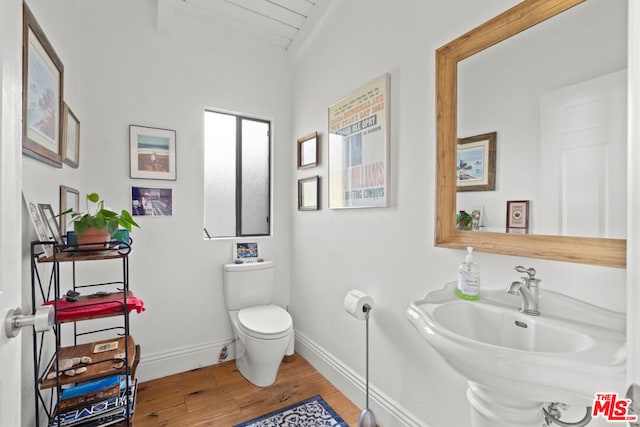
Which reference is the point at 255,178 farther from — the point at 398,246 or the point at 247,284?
the point at 398,246

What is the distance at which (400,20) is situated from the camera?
5.10 feet

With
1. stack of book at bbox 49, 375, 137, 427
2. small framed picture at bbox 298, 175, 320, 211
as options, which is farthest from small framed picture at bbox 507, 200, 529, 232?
stack of book at bbox 49, 375, 137, 427

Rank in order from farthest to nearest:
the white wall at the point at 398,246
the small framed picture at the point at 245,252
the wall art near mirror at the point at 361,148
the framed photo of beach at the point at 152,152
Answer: the small framed picture at the point at 245,252, the framed photo of beach at the point at 152,152, the wall art near mirror at the point at 361,148, the white wall at the point at 398,246

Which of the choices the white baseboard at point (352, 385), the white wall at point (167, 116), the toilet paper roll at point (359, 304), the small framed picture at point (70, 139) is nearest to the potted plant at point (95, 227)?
the small framed picture at point (70, 139)

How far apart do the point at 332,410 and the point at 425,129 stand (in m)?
1.68

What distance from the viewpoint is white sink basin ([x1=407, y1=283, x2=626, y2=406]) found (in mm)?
687

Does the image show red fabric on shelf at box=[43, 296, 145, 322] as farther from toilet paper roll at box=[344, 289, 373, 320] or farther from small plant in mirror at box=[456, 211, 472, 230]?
small plant in mirror at box=[456, 211, 472, 230]

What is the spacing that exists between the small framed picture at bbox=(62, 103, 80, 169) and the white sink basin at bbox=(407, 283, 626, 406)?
180 cm

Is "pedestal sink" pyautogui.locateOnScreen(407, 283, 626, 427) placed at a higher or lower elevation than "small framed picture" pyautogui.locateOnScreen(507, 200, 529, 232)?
lower

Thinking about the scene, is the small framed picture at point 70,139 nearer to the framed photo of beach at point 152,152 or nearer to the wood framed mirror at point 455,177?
the framed photo of beach at point 152,152

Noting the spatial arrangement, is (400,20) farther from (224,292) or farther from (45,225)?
(224,292)

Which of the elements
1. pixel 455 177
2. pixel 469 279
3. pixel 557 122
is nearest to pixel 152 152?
pixel 455 177

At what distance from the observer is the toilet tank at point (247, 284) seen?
2320 millimetres

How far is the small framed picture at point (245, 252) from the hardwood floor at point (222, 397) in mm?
835
